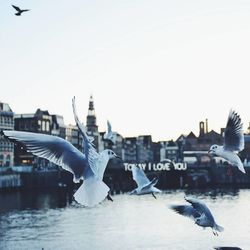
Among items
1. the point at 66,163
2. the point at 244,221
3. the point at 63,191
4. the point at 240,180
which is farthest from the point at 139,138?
the point at 66,163

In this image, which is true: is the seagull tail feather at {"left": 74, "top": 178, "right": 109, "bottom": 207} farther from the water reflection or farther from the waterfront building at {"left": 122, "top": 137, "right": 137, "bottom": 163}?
the waterfront building at {"left": 122, "top": 137, "right": 137, "bottom": 163}

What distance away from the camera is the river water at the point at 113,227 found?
4450 cm

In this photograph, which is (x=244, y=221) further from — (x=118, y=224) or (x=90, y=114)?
(x=90, y=114)

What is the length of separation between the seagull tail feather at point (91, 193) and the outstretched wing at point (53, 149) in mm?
299

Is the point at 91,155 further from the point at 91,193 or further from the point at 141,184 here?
the point at 141,184

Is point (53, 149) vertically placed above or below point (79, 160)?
above

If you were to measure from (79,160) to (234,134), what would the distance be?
5389mm

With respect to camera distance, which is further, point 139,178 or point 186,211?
point 139,178

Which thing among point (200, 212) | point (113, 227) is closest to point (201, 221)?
point (200, 212)

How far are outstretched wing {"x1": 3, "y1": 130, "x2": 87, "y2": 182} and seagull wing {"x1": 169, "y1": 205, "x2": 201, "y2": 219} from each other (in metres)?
A: 5.73

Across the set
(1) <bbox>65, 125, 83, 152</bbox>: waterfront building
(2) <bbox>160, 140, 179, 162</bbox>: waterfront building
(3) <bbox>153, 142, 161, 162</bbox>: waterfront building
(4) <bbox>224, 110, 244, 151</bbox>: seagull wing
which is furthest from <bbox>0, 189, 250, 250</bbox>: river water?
(3) <bbox>153, 142, 161, 162</bbox>: waterfront building

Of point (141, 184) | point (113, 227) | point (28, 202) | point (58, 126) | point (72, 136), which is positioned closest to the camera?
point (141, 184)

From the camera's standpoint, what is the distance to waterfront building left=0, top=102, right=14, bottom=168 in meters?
114

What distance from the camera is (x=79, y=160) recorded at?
7895 millimetres
